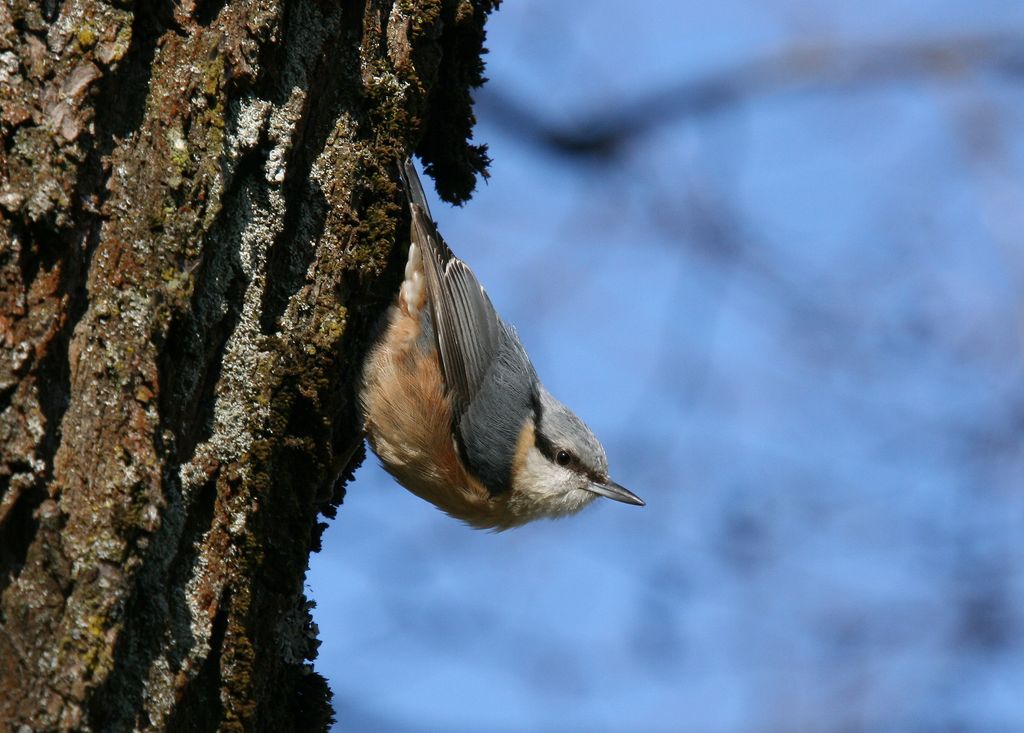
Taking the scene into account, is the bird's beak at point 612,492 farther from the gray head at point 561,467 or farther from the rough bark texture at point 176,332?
the rough bark texture at point 176,332

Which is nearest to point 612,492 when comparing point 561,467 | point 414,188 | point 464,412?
point 561,467

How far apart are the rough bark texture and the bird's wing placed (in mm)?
1031

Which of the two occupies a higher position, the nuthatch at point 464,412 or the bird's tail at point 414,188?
the bird's tail at point 414,188

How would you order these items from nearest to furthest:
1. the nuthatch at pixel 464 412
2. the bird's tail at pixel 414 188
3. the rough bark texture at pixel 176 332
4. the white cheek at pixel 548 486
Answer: the rough bark texture at pixel 176 332, the bird's tail at pixel 414 188, the nuthatch at pixel 464 412, the white cheek at pixel 548 486

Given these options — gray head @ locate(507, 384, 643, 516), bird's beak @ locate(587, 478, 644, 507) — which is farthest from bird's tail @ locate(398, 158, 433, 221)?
bird's beak @ locate(587, 478, 644, 507)

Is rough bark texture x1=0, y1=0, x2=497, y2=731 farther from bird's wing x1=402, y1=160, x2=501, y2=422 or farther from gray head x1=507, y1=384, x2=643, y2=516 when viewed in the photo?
gray head x1=507, y1=384, x2=643, y2=516

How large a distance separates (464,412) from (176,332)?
1816 mm

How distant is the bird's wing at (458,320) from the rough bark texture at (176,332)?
3.38ft

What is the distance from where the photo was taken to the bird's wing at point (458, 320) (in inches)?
135

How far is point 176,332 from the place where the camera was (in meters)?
1.79

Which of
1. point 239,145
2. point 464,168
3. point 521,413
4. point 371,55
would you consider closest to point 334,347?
point 239,145

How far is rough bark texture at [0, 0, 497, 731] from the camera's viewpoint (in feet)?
5.01

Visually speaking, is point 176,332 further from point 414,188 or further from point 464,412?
point 464,412

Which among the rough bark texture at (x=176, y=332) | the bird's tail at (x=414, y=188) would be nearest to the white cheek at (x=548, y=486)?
the bird's tail at (x=414, y=188)
